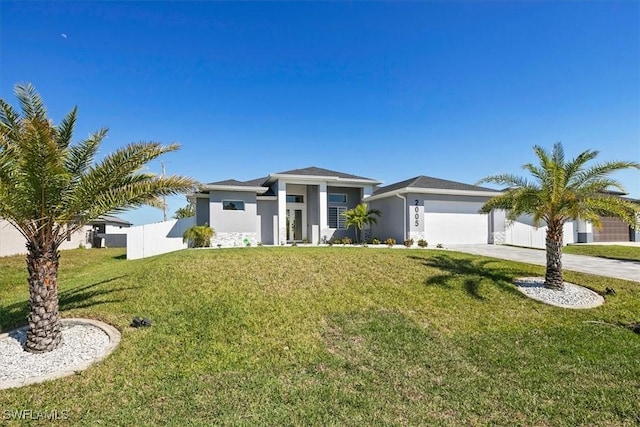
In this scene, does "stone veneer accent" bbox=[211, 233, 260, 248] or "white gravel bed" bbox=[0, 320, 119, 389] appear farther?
"stone veneer accent" bbox=[211, 233, 260, 248]

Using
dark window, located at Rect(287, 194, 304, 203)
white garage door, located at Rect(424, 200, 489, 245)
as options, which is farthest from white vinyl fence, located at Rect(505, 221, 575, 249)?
dark window, located at Rect(287, 194, 304, 203)

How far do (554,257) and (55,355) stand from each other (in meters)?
13.3

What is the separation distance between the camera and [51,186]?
6.26 meters

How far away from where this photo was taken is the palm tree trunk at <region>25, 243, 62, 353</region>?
616cm

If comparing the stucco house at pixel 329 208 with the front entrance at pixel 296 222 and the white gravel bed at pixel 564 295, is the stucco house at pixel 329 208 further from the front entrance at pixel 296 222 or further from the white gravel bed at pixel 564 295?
the white gravel bed at pixel 564 295

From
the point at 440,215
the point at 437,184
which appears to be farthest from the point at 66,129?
the point at 437,184

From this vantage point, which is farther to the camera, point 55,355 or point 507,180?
point 507,180

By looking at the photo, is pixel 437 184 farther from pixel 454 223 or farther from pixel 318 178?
pixel 318 178

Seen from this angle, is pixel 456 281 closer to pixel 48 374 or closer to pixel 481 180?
pixel 481 180

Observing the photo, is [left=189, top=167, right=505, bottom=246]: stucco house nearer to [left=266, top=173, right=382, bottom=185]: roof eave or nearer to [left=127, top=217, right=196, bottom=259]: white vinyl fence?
[left=266, top=173, right=382, bottom=185]: roof eave

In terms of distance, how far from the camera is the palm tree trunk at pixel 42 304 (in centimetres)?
616

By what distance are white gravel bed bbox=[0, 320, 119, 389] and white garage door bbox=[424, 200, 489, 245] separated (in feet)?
63.4

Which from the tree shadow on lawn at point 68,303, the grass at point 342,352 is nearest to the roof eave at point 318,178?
the grass at point 342,352

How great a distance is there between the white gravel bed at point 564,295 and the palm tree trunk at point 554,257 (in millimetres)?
231
